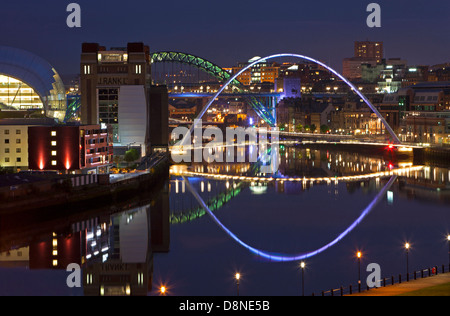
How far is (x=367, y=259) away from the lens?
18.6 meters

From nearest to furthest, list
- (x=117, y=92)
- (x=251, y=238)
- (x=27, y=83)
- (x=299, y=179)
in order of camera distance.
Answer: (x=251, y=238), (x=299, y=179), (x=117, y=92), (x=27, y=83)

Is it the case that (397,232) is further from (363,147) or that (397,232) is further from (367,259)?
(363,147)

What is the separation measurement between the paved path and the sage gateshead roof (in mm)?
30869

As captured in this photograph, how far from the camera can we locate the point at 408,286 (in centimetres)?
1436

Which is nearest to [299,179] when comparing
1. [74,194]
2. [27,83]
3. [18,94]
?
[74,194]

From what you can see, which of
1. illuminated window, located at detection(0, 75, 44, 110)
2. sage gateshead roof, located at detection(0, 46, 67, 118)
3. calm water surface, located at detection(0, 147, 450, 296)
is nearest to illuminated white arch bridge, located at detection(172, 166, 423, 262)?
calm water surface, located at detection(0, 147, 450, 296)

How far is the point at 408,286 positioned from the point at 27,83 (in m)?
32.8

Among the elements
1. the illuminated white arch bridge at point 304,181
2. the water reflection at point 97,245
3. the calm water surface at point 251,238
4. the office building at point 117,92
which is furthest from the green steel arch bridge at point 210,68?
the water reflection at point 97,245

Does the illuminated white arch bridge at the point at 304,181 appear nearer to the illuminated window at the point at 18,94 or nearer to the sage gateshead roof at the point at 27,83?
the sage gateshead roof at the point at 27,83

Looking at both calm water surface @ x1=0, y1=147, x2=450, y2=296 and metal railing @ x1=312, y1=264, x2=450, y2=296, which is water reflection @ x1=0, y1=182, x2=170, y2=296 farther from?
metal railing @ x1=312, y1=264, x2=450, y2=296

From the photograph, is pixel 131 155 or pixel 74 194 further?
pixel 131 155

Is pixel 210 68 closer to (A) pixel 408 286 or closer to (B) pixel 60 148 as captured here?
(B) pixel 60 148

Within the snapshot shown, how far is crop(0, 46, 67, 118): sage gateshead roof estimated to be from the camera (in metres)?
42.8
